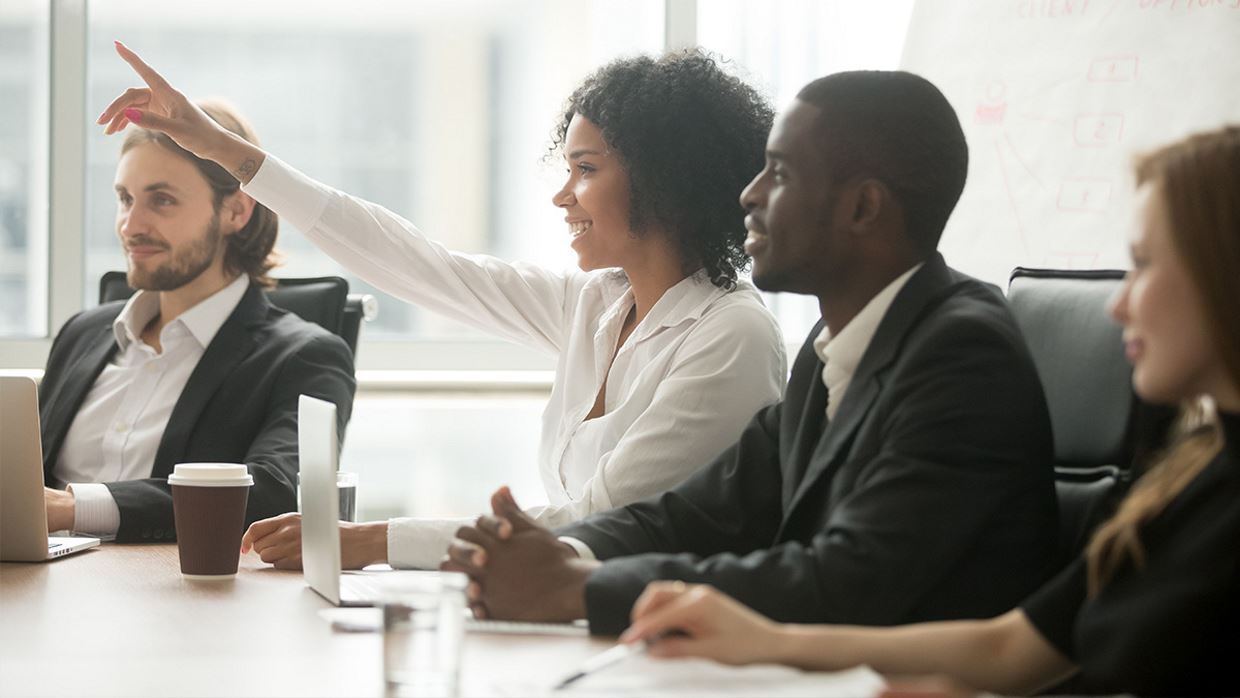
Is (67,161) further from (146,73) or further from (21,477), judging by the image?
(21,477)

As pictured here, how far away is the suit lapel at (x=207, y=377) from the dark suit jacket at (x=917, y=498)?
4.48 feet

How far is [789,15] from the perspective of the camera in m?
3.99

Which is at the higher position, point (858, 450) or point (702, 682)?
point (858, 450)

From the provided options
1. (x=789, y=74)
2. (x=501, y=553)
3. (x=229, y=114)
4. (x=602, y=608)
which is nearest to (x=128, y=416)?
(x=229, y=114)

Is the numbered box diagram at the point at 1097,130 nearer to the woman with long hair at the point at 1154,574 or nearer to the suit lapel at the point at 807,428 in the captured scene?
the suit lapel at the point at 807,428

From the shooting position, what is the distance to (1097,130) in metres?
2.94

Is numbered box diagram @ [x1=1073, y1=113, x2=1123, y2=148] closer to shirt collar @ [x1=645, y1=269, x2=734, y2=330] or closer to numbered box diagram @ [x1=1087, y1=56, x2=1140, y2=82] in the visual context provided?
numbered box diagram @ [x1=1087, y1=56, x2=1140, y2=82]

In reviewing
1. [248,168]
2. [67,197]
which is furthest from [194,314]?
[67,197]

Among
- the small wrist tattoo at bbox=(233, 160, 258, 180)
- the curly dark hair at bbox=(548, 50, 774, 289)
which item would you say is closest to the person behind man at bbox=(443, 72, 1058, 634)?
the curly dark hair at bbox=(548, 50, 774, 289)

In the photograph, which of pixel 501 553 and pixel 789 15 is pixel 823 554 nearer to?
pixel 501 553

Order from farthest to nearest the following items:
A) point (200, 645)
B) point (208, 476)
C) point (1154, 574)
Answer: point (208, 476)
point (200, 645)
point (1154, 574)

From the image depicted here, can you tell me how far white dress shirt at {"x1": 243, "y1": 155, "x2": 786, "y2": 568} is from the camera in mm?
2004

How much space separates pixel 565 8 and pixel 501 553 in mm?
2761

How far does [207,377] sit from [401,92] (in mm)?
1576
